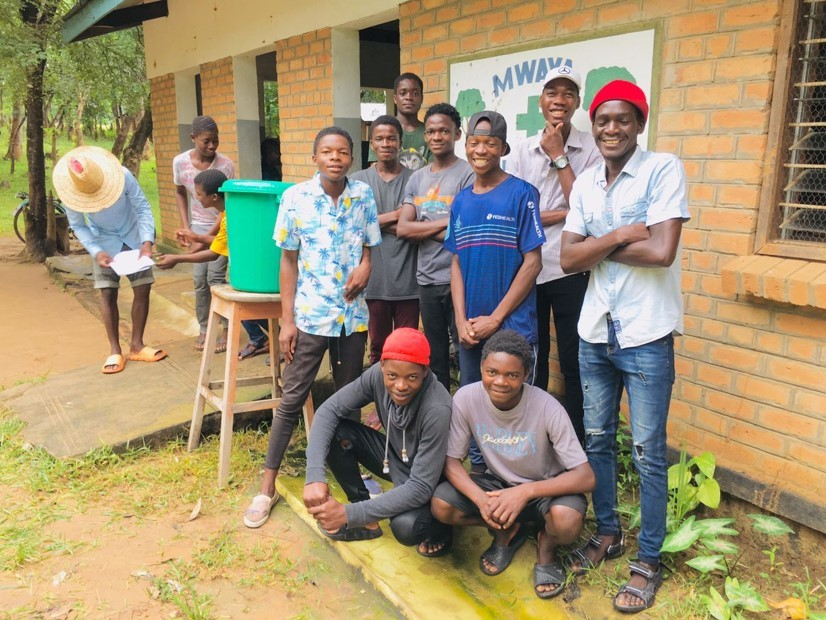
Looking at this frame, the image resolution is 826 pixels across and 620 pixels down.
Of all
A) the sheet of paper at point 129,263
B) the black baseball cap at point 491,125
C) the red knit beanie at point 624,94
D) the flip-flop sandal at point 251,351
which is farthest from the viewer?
the flip-flop sandal at point 251,351

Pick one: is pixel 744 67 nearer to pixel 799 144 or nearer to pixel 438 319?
pixel 799 144

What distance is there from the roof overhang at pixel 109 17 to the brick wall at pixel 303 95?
2.51 m

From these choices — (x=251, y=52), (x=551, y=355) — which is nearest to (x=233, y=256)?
(x=551, y=355)

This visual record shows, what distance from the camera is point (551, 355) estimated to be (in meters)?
3.95

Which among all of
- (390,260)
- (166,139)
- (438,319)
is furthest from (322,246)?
(166,139)

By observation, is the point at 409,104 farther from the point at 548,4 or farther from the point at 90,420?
the point at 90,420

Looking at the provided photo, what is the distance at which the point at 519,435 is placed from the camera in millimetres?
2598

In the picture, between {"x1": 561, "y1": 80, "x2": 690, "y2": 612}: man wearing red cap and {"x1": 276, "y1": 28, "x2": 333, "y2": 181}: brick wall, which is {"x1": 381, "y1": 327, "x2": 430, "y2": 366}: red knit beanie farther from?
{"x1": 276, "y1": 28, "x2": 333, "y2": 181}: brick wall

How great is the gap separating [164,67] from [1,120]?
24.8 m

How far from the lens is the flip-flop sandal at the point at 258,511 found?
10.4 ft

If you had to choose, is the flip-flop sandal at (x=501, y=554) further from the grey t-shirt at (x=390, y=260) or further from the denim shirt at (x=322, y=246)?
the grey t-shirt at (x=390, y=260)

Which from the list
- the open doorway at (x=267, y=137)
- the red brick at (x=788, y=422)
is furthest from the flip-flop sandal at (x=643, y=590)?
the open doorway at (x=267, y=137)

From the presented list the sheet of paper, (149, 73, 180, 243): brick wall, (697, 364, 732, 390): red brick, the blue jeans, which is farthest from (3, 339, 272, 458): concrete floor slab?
(149, 73, 180, 243): brick wall

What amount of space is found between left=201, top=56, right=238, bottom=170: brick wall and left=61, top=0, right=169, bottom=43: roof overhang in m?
1.17
